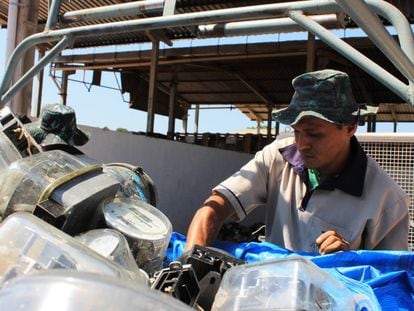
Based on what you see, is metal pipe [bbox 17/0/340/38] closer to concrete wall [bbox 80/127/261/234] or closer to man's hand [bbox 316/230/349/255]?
man's hand [bbox 316/230/349/255]

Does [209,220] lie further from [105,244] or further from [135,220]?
[105,244]

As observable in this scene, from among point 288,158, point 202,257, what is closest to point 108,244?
point 202,257

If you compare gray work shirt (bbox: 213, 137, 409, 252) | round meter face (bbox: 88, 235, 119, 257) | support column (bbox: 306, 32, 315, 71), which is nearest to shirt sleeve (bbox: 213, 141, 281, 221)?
gray work shirt (bbox: 213, 137, 409, 252)

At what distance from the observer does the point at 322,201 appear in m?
1.74

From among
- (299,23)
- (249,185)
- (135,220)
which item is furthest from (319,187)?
(135,220)

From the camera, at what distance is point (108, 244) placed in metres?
0.84

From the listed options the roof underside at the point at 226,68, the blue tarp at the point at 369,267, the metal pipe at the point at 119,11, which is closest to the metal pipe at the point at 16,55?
the metal pipe at the point at 119,11

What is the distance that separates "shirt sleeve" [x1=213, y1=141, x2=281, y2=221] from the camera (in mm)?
1791

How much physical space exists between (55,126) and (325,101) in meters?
1.81

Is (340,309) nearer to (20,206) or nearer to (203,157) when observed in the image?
(20,206)

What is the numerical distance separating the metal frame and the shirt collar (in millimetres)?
546

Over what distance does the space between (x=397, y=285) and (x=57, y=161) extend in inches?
34.4

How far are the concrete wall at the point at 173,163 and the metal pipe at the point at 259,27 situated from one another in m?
3.83

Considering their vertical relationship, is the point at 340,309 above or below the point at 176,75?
below
